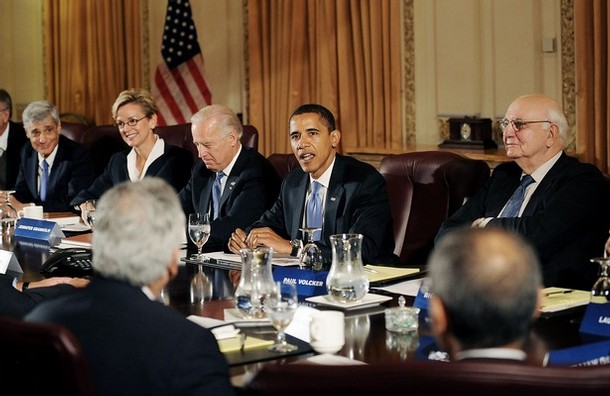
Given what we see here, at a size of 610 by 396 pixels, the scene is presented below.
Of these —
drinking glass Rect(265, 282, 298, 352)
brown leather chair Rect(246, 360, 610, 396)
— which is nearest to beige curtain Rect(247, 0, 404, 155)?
drinking glass Rect(265, 282, 298, 352)

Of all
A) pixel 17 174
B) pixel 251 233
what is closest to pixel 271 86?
pixel 17 174

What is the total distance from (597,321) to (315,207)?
2.03 meters

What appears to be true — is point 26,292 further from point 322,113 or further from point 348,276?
point 322,113

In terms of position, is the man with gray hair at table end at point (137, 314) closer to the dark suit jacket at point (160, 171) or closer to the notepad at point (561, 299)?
the notepad at point (561, 299)

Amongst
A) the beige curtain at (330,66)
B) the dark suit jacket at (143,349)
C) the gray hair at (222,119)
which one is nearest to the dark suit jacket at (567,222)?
the gray hair at (222,119)

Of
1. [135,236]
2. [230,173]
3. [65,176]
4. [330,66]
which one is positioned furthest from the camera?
[330,66]

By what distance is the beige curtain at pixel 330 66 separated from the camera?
713 cm

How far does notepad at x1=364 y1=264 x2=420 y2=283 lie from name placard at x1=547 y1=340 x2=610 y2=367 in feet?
3.34

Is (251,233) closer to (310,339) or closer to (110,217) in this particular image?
(310,339)

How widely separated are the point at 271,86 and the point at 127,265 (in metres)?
5.98

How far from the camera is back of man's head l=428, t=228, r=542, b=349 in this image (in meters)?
1.64

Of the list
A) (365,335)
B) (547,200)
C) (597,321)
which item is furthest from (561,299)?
(547,200)

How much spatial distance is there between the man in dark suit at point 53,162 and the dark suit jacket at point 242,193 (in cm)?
135

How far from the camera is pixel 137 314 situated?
81.9 inches
